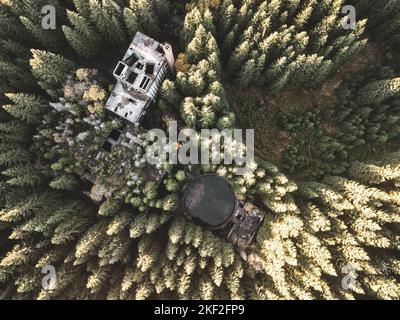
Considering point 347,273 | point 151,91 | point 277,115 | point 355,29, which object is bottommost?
point 347,273

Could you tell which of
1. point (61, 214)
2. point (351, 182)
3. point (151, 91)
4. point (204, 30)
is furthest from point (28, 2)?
point (351, 182)

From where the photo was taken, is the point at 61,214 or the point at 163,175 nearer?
the point at 61,214

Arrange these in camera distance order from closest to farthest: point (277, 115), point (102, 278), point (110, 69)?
1. point (102, 278)
2. point (110, 69)
3. point (277, 115)

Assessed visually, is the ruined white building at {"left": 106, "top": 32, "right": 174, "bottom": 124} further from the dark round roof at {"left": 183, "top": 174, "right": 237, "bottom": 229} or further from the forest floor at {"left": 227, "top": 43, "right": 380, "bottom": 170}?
the forest floor at {"left": 227, "top": 43, "right": 380, "bottom": 170}

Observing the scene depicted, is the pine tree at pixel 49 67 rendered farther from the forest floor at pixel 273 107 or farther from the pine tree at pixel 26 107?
the forest floor at pixel 273 107

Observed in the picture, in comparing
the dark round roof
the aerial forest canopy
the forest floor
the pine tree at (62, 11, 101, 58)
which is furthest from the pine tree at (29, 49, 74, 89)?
the forest floor

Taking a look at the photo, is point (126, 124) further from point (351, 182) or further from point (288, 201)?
point (351, 182)
